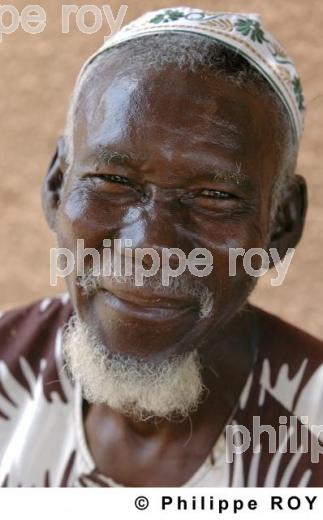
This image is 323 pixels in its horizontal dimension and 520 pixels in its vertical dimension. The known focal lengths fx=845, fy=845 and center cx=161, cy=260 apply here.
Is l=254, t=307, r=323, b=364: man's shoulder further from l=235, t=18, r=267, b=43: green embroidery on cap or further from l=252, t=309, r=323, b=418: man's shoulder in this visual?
l=235, t=18, r=267, b=43: green embroidery on cap

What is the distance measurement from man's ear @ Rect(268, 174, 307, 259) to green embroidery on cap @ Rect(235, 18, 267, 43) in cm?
23

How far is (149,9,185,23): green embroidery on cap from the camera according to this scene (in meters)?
1.32

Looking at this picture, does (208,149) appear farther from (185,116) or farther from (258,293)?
(258,293)

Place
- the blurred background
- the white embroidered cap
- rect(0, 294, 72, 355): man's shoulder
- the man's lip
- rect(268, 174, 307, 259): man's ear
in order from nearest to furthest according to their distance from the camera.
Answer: the man's lip < the white embroidered cap < rect(268, 174, 307, 259): man's ear < rect(0, 294, 72, 355): man's shoulder < the blurred background

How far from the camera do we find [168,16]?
1.32m

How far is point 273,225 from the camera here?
1356mm

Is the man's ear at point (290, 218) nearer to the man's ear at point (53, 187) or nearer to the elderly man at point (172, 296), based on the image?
the elderly man at point (172, 296)

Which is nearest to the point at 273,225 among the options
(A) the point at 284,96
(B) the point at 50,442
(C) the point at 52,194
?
(A) the point at 284,96

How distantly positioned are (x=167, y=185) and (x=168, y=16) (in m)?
0.31

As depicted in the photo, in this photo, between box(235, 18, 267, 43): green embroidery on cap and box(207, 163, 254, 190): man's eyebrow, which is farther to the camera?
box(235, 18, 267, 43): green embroidery on cap

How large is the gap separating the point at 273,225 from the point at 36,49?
109 cm

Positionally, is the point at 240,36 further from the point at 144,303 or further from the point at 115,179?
the point at 144,303

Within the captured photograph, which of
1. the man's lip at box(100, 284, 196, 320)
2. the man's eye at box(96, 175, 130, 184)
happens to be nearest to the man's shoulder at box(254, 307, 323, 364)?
the man's lip at box(100, 284, 196, 320)

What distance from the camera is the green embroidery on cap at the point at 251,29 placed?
1.31 m
